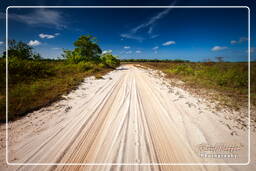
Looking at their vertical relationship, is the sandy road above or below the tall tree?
below

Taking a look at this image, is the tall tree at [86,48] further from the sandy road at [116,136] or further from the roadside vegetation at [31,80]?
the sandy road at [116,136]

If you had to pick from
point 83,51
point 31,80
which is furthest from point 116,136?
point 83,51

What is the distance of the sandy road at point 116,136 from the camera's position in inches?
63.9

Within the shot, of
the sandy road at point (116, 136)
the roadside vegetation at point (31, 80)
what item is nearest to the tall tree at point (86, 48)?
the roadside vegetation at point (31, 80)

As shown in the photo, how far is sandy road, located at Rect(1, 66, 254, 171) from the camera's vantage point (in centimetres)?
162

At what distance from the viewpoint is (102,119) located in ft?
8.41

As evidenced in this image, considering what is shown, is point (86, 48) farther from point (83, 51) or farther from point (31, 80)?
point (31, 80)

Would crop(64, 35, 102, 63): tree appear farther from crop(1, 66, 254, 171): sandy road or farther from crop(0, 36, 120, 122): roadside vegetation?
crop(1, 66, 254, 171): sandy road

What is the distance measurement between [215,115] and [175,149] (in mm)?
2051

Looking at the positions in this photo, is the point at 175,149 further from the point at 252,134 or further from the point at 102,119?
the point at 252,134

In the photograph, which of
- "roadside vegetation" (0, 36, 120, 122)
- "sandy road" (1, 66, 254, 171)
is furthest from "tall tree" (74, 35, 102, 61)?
"sandy road" (1, 66, 254, 171)

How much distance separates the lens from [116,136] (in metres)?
2.02

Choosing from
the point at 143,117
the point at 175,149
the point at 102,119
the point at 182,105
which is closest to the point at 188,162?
the point at 175,149

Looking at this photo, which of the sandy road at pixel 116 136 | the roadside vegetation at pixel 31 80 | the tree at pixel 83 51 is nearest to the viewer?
the sandy road at pixel 116 136
